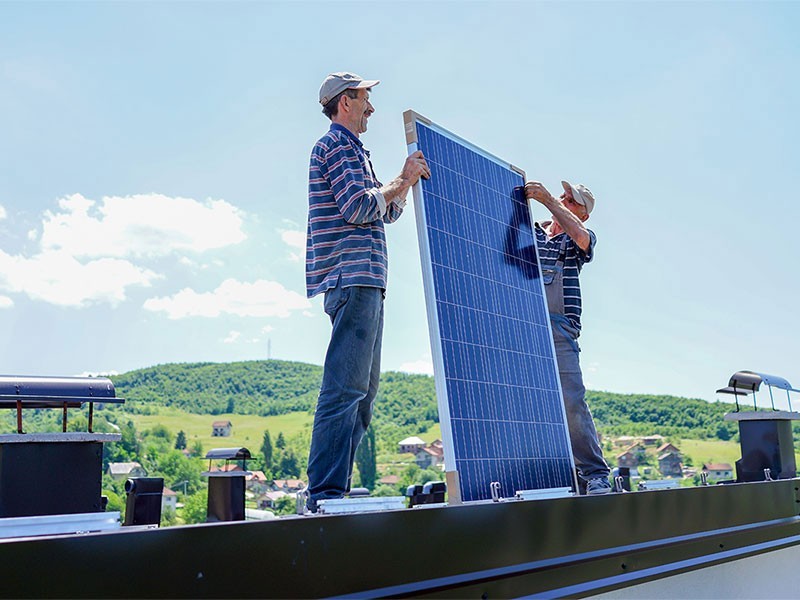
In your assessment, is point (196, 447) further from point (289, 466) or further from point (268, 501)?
point (268, 501)

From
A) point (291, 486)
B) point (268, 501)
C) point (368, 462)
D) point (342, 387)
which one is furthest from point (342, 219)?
point (368, 462)

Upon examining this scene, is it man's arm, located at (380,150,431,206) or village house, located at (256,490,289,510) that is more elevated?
man's arm, located at (380,150,431,206)

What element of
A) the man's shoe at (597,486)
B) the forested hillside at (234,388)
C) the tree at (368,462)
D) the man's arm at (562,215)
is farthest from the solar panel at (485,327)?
the tree at (368,462)

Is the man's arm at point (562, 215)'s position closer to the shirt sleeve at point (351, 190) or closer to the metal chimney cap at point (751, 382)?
the shirt sleeve at point (351, 190)

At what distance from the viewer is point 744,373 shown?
7.67m

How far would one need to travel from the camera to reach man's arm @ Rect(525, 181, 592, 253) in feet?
18.9

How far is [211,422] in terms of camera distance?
4299 inches

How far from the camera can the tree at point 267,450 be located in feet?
324

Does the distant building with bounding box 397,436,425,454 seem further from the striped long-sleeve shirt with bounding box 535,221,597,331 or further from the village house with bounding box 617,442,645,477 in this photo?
the striped long-sleeve shirt with bounding box 535,221,597,331

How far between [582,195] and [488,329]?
6.53 feet

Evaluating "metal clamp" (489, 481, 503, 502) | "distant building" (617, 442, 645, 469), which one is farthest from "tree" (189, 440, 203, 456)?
"metal clamp" (489, 481, 503, 502)

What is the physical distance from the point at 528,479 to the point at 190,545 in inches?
100

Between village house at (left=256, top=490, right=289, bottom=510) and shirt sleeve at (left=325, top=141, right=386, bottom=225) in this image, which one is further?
village house at (left=256, top=490, right=289, bottom=510)

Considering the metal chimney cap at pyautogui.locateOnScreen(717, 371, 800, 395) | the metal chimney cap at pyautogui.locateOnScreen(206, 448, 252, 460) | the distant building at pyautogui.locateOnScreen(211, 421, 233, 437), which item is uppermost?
the distant building at pyautogui.locateOnScreen(211, 421, 233, 437)
